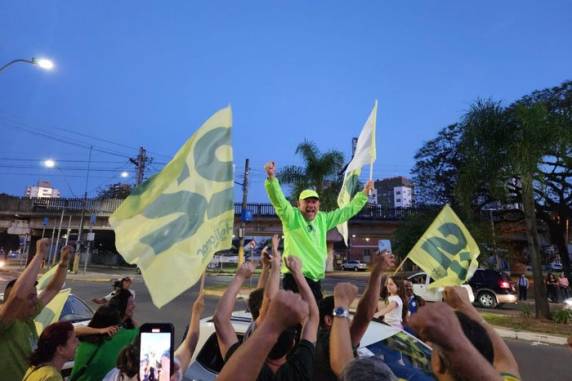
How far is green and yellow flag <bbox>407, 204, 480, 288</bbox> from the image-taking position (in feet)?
16.5

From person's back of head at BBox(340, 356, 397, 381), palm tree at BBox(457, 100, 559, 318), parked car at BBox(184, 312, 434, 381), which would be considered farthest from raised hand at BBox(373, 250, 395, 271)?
palm tree at BBox(457, 100, 559, 318)

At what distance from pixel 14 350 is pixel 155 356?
1557mm

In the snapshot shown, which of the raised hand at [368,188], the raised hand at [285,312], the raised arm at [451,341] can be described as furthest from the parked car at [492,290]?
the raised hand at [285,312]

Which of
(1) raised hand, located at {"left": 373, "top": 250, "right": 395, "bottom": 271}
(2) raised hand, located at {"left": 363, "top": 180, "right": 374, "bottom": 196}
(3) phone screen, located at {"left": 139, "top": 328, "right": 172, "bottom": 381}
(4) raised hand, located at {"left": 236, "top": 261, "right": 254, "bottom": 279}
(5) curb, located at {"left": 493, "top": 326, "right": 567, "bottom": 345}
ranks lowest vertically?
(5) curb, located at {"left": 493, "top": 326, "right": 567, "bottom": 345}

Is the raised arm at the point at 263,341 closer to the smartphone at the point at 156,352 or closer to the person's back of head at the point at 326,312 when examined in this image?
the smartphone at the point at 156,352

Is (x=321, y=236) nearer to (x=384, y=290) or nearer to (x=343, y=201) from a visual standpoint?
(x=343, y=201)

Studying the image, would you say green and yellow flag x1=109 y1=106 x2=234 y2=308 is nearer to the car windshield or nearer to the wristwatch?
the wristwatch

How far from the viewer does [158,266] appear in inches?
113

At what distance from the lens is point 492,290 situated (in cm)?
1803

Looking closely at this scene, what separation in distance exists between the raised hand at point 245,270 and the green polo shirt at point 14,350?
1.85 metres

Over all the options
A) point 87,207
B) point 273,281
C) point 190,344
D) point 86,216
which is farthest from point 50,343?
point 87,207

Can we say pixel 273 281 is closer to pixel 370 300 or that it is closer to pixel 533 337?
pixel 370 300

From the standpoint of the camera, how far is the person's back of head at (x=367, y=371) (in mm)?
1524

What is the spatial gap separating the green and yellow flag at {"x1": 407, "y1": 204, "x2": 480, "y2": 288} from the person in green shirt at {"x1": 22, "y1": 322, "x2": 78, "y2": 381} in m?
3.62
